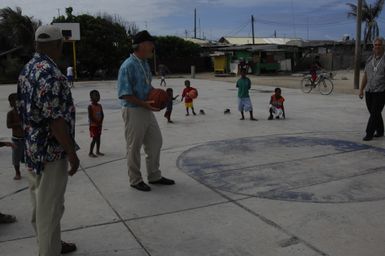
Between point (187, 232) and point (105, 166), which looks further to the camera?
point (105, 166)

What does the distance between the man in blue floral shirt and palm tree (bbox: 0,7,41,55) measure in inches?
1525

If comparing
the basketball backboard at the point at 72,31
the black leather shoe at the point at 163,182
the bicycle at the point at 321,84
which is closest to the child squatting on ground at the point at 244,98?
the black leather shoe at the point at 163,182

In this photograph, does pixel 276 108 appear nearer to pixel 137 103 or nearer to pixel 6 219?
pixel 137 103

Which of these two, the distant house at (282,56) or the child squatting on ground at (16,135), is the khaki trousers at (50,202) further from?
the distant house at (282,56)

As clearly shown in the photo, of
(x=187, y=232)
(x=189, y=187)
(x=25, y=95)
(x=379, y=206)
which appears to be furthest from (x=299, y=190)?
(x=25, y=95)

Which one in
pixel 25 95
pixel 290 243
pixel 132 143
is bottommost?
pixel 290 243

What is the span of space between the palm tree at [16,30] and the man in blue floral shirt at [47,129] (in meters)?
38.7

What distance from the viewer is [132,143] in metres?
5.73

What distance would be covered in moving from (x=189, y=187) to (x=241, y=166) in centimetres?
123

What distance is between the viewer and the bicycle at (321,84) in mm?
19484

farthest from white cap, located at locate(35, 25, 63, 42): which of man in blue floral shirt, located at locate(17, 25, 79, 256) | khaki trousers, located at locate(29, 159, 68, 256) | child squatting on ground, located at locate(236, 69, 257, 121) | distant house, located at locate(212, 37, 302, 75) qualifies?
distant house, located at locate(212, 37, 302, 75)

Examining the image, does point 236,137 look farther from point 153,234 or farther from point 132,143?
point 153,234

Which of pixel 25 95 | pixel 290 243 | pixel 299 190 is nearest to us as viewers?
pixel 25 95

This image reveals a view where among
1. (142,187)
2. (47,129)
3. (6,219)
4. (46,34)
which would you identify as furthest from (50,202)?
(142,187)
